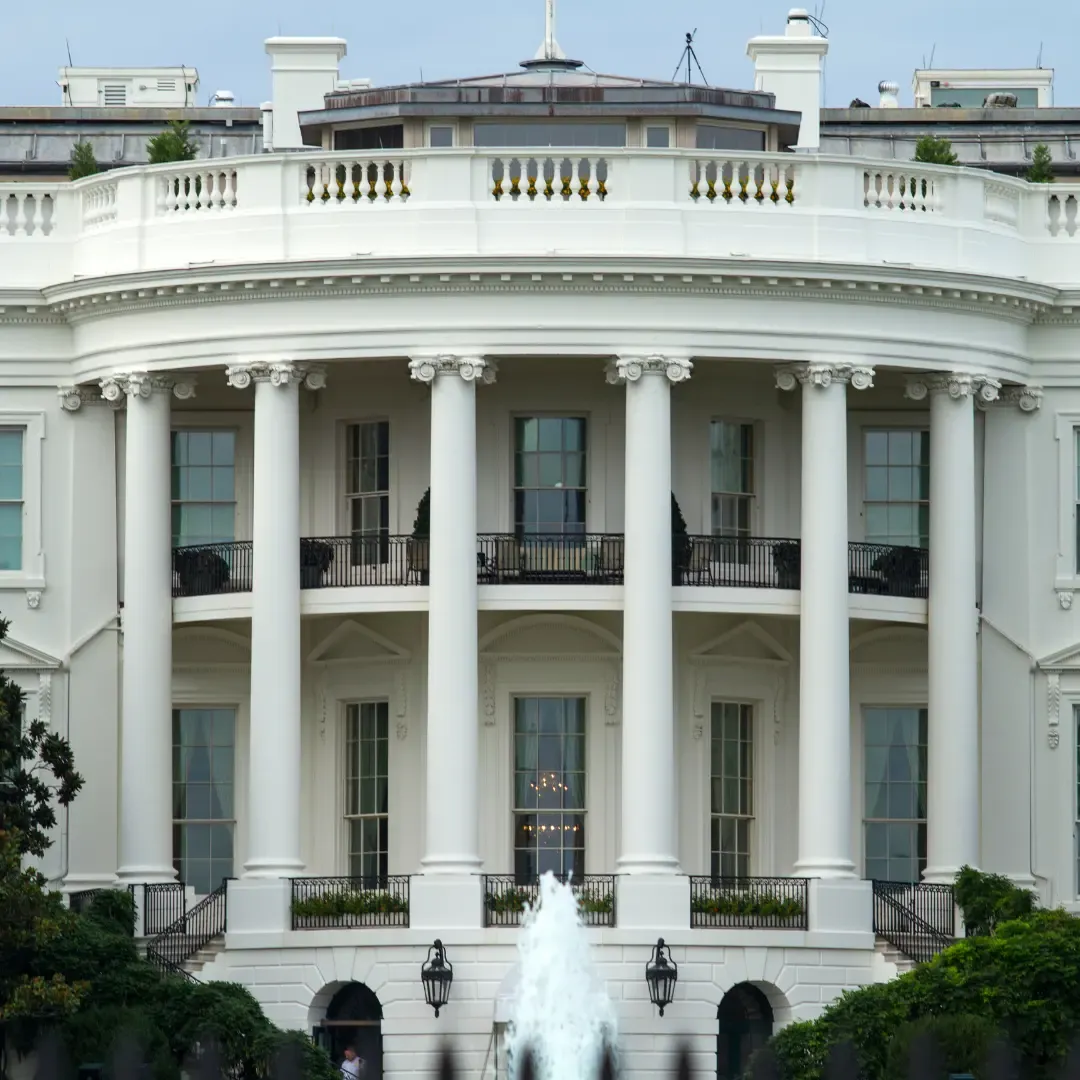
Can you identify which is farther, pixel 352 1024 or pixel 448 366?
pixel 448 366

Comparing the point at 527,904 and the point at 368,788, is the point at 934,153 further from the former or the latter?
the point at 527,904

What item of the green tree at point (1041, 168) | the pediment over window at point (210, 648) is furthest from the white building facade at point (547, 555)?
the green tree at point (1041, 168)

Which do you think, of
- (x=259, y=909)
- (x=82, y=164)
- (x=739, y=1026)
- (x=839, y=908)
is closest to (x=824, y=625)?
(x=839, y=908)

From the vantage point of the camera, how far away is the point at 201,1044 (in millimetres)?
49438

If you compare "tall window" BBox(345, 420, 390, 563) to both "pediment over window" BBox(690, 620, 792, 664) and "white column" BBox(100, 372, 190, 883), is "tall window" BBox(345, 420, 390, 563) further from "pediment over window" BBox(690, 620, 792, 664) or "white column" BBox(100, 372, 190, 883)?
"pediment over window" BBox(690, 620, 792, 664)

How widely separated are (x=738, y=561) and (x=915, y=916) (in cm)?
579

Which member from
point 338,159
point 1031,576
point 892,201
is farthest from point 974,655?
point 338,159

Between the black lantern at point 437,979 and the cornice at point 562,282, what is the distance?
8657 millimetres

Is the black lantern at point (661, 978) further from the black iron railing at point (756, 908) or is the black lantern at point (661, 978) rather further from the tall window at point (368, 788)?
the tall window at point (368, 788)

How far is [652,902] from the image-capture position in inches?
2121

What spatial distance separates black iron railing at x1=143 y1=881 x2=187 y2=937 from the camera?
55.0 m

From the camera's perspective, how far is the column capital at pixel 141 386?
56438 mm

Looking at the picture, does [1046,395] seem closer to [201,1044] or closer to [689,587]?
[689,587]

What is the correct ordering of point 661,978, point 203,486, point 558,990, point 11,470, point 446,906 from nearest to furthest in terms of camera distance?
point 661,978
point 558,990
point 446,906
point 11,470
point 203,486
